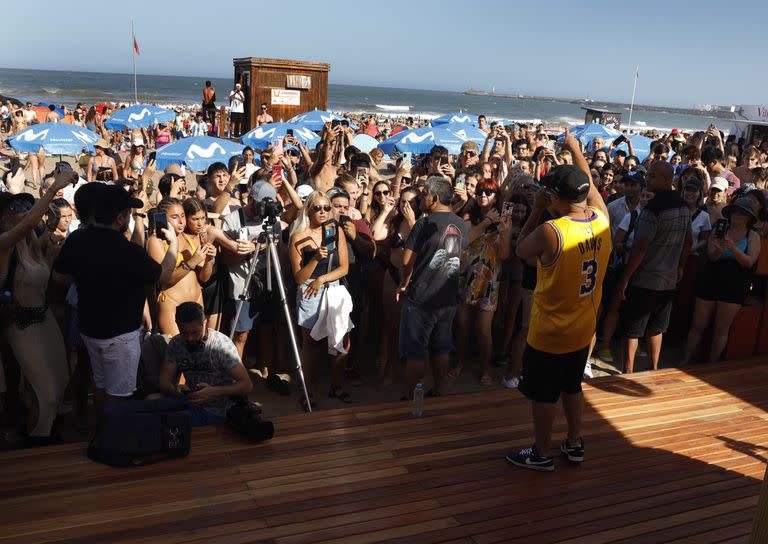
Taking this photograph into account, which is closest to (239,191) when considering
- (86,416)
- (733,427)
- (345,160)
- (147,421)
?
(345,160)

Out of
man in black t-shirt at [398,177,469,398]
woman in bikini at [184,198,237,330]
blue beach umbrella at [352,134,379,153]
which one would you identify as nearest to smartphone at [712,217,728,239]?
man in black t-shirt at [398,177,469,398]

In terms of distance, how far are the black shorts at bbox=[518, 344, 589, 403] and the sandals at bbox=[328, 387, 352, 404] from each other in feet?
7.15

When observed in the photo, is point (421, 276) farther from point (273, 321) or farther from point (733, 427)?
point (733, 427)

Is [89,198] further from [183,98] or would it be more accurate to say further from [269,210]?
[183,98]

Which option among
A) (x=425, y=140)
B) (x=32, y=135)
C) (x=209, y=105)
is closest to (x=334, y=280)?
(x=32, y=135)

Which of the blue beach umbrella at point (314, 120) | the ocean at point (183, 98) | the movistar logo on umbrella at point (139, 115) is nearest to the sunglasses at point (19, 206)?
the blue beach umbrella at point (314, 120)

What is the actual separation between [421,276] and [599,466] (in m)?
1.70

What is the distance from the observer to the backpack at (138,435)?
130 inches

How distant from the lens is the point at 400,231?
17.1 ft

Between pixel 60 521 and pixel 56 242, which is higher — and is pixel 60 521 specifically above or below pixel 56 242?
below

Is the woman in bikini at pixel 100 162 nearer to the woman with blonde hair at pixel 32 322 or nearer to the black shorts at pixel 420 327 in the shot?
the woman with blonde hair at pixel 32 322

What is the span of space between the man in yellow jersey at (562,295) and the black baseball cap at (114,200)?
222 cm

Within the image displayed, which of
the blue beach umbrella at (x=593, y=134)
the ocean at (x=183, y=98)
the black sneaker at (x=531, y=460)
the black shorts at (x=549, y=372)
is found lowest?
the black sneaker at (x=531, y=460)

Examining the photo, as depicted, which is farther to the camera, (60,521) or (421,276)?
(421,276)
